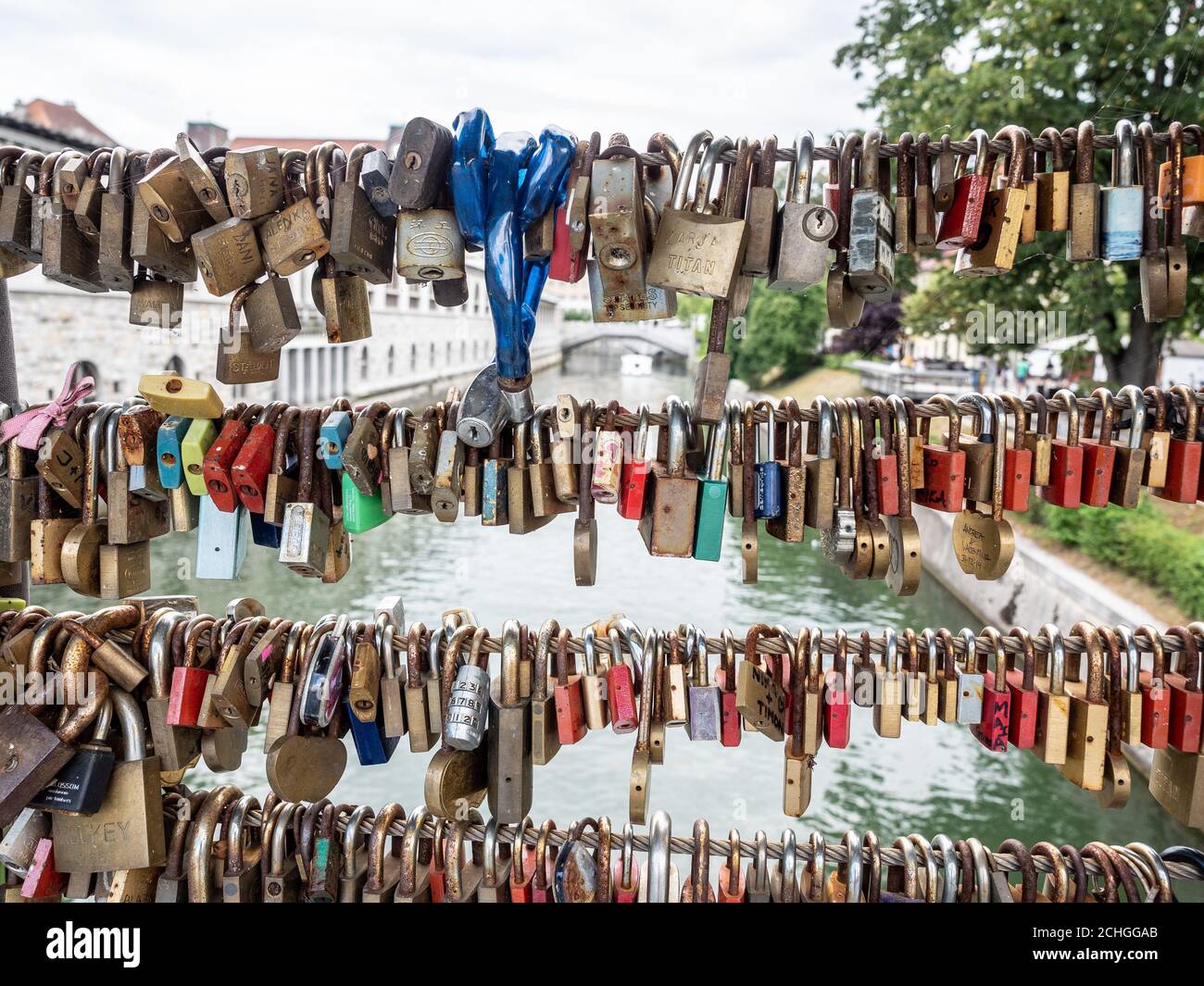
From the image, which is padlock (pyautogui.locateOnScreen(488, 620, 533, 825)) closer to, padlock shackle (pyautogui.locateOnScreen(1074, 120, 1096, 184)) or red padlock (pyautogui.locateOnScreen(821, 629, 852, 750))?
red padlock (pyautogui.locateOnScreen(821, 629, 852, 750))

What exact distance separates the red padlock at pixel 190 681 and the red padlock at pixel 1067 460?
161 centimetres

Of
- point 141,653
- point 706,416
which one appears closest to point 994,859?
point 706,416

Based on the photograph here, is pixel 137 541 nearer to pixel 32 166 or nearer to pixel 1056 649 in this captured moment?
pixel 32 166

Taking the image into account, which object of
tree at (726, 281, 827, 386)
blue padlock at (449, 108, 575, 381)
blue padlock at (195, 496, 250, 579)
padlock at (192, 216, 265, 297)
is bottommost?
blue padlock at (195, 496, 250, 579)

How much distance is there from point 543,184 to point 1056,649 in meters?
1.27

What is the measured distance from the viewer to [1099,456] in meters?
1.81

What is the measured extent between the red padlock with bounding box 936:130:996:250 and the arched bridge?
440 centimetres

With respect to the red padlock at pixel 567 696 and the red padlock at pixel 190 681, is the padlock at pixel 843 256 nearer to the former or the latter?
the red padlock at pixel 567 696

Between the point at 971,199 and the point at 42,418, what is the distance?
5.62ft

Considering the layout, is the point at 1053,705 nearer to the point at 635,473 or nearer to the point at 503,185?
the point at 635,473

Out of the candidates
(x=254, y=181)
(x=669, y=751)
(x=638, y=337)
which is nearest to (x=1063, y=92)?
(x=638, y=337)

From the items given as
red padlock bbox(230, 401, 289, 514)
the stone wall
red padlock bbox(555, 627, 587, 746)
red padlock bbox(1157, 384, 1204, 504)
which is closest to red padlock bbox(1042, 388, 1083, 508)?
red padlock bbox(1157, 384, 1204, 504)

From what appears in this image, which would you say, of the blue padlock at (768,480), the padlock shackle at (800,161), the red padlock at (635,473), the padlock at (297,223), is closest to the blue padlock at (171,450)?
the padlock at (297,223)

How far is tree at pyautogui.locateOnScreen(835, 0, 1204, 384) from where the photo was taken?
25.6 feet
